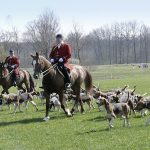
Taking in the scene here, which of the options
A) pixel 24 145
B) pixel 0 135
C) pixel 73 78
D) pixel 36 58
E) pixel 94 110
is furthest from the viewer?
pixel 94 110

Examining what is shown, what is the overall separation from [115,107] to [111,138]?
180 cm

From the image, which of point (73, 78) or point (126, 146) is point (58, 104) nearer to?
point (73, 78)

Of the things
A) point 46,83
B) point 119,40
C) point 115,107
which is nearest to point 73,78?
point 46,83

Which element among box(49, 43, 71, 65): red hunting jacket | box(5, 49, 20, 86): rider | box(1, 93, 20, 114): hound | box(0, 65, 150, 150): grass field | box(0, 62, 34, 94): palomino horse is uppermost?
box(49, 43, 71, 65): red hunting jacket

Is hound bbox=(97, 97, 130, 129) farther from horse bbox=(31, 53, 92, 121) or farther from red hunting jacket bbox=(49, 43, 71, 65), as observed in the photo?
red hunting jacket bbox=(49, 43, 71, 65)

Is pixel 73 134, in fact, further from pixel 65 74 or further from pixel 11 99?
pixel 11 99

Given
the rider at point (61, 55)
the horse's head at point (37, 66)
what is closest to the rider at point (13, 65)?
the rider at point (61, 55)

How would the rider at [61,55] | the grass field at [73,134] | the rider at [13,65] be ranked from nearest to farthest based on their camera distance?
the grass field at [73,134], the rider at [61,55], the rider at [13,65]

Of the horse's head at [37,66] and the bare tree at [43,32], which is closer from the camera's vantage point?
the horse's head at [37,66]

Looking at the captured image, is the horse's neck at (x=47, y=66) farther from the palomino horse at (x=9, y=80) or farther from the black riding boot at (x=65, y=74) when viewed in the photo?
the palomino horse at (x=9, y=80)

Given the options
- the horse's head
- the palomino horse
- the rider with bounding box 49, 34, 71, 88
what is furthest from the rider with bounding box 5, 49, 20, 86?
the horse's head

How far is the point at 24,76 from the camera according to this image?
23.3m

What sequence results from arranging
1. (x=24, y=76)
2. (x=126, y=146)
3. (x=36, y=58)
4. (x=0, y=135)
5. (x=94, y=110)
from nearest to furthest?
(x=126, y=146)
(x=0, y=135)
(x=36, y=58)
(x=94, y=110)
(x=24, y=76)

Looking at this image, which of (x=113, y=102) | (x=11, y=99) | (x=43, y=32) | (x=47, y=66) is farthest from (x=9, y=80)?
(x=43, y=32)
